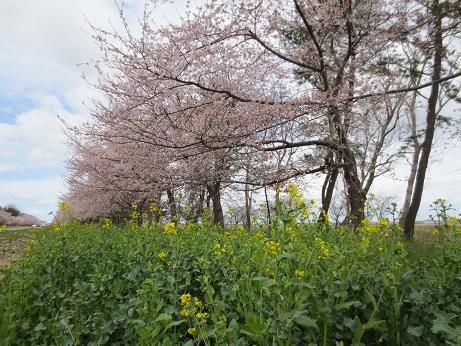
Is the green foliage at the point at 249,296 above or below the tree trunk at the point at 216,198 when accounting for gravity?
below

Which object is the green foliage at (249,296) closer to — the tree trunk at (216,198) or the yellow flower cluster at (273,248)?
the yellow flower cluster at (273,248)

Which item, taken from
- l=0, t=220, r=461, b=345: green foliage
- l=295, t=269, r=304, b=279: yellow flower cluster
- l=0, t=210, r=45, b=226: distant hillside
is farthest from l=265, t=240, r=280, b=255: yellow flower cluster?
l=0, t=210, r=45, b=226: distant hillside

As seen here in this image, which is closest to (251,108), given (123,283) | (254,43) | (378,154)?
(254,43)

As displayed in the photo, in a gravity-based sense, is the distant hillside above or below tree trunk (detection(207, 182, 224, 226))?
above

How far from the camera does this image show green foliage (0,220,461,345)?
7.20 ft

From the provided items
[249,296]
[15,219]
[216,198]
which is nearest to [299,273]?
[249,296]

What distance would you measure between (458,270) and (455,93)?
14510 millimetres

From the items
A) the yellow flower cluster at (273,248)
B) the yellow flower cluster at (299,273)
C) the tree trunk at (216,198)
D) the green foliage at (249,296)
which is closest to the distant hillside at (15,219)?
the tree trunk at (216,198)

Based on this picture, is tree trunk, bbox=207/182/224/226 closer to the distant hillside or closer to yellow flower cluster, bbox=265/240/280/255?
yellow flower cluster, bbox=265/240/280/255

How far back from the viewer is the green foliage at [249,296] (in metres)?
2.20

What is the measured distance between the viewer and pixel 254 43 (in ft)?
27.3

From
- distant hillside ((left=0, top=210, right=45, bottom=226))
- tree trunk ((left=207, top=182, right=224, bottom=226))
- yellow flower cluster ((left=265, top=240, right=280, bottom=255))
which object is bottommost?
yellow flower cluster ((left=265, top=240, right=280, bottom=255))

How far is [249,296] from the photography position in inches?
100

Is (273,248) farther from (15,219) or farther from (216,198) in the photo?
(15,219)
